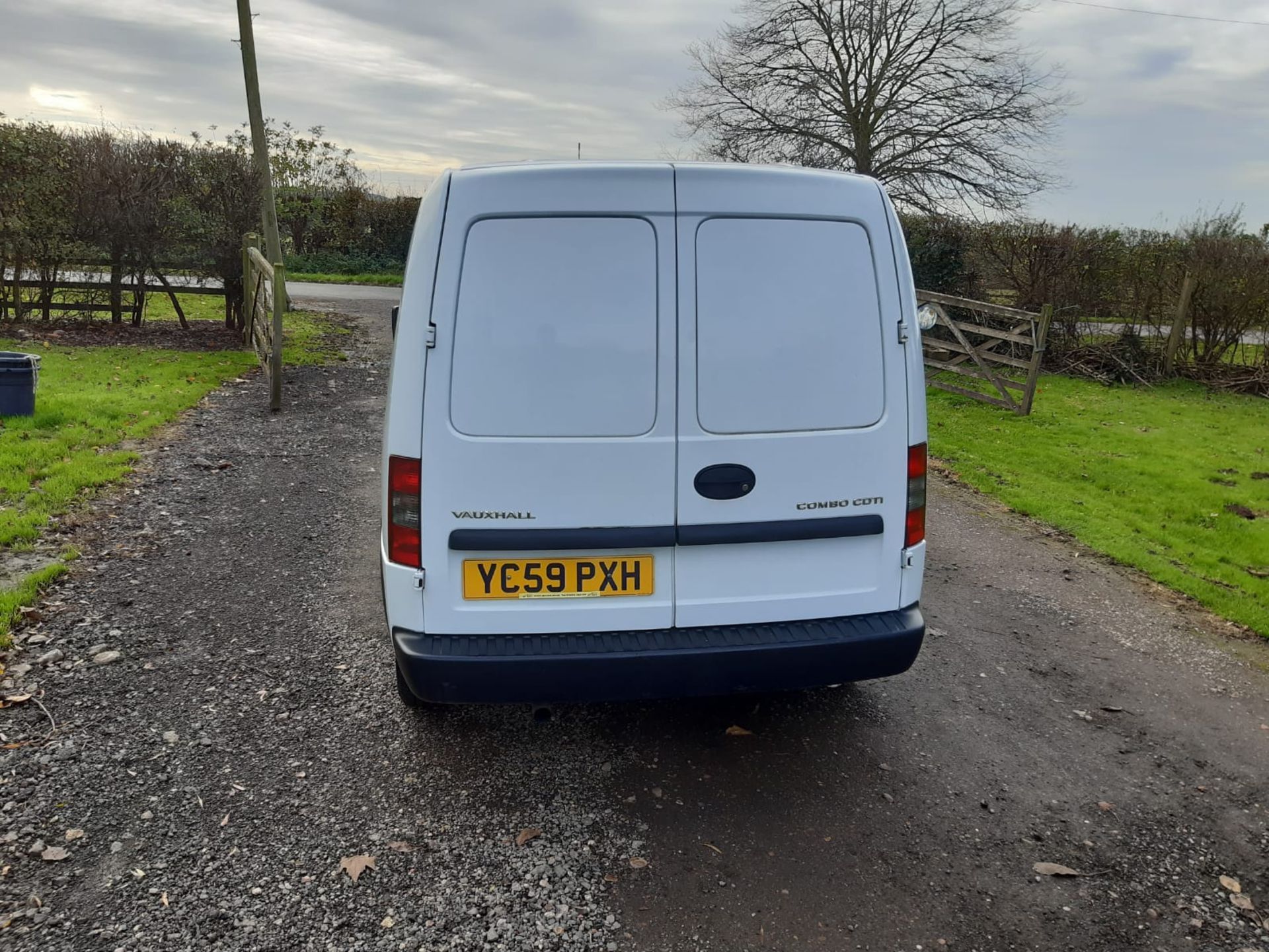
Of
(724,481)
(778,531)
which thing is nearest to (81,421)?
(724,481)

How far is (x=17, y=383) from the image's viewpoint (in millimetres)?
7633

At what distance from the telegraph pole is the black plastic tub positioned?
6151 millimetres

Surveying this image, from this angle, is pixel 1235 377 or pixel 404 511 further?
pixel 1235 377

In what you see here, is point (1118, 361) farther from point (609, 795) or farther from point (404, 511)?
point (404, 511)

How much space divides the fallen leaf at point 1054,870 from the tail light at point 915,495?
1153mm

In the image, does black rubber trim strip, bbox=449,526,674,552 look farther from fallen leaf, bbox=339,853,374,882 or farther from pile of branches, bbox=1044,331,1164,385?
pile of branches, bbox=1044,331,1164,385

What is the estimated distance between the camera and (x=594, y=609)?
3.00 meters

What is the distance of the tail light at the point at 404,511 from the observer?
2.91 metres

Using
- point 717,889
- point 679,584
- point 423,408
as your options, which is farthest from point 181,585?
point 717,889

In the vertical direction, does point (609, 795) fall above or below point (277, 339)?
below

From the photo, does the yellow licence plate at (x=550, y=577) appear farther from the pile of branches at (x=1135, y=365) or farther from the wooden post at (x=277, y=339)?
the pile of branches at (x=1135, y=365)

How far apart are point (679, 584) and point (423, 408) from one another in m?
1.07

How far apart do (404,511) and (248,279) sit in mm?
11634

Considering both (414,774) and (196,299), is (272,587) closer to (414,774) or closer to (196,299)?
(414,774)
